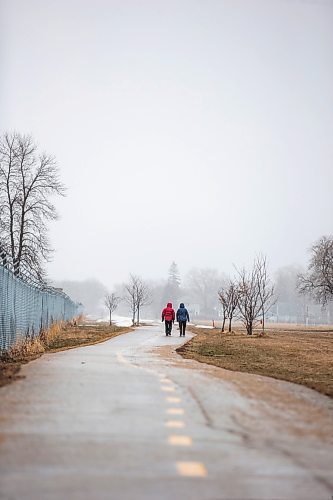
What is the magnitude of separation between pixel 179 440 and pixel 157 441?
8.2 inches

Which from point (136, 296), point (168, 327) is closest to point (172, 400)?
point (168, 327)

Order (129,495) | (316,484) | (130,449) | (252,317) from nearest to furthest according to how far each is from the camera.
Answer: (129,495)
(316,484)
(130,449)
(252,317)

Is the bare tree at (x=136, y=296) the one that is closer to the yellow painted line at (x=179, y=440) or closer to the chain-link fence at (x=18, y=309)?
the chain-link fence at (x=18, y=309)

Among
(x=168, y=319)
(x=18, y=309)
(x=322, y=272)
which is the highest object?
(x=322, y=272)

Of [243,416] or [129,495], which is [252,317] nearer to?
[243,416]

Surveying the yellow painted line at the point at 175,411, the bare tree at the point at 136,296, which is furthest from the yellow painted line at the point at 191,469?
the bare tree at the point at 136,296

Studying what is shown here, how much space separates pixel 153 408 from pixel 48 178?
3398 centimetres

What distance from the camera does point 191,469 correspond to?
4.72 meters

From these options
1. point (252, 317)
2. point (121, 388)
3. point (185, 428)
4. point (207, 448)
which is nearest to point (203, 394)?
point (121, 388)

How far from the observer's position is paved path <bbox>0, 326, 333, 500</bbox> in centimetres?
433

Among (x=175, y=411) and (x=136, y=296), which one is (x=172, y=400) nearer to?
(x=175, y=411)

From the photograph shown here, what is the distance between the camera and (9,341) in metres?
16.0

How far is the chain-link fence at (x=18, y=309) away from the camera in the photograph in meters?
15.1

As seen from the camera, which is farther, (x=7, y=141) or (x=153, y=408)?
(x=7, y=141)
